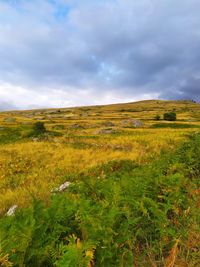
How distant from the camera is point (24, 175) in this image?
13773 mm

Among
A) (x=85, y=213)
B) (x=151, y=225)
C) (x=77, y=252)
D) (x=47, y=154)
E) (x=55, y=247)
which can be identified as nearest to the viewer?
(x=77, y=252)

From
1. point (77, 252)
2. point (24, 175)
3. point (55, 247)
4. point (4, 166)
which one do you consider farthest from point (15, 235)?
point (4, 166)

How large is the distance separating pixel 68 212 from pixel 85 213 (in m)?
0.45

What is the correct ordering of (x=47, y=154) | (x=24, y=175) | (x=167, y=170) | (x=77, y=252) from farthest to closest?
(x=47, y=154) → (x=24, y=175) → (x=167, y=170) → (x=77, y=252)

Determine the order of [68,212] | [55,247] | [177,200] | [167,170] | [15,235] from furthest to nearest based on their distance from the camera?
1. [167,170]
2. [177,200]
3. [68,212]
4. [55,247]
5. [15,235]

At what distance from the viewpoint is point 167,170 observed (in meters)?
9.40

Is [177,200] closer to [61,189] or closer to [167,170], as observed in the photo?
[167,170]

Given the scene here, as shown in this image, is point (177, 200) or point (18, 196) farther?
→ point (18, 196)

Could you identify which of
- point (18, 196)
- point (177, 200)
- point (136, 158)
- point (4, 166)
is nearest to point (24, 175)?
point (4, 166)

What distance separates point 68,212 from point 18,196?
517cm

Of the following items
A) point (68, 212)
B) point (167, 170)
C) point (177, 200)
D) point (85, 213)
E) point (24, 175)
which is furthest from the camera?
point (24, 175)

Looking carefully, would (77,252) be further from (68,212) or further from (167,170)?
(167,170)

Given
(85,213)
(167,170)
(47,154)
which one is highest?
(85,213)

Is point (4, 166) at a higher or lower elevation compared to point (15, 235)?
lower
